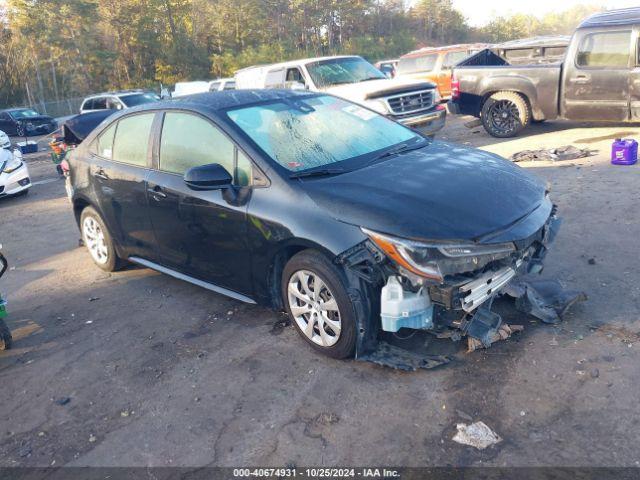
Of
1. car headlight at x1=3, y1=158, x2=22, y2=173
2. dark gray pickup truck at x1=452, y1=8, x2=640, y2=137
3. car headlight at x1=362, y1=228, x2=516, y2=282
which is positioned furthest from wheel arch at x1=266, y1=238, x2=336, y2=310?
car headlight at x1=3, y1=158, x2=22, y2=173

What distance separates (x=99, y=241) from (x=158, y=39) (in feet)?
146

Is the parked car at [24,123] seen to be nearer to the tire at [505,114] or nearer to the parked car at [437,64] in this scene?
the parked car at [437,64]

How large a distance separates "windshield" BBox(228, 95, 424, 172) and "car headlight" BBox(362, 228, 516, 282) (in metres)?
1.06

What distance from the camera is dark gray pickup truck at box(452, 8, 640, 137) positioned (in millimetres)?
9508

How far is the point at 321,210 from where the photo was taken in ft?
12.0

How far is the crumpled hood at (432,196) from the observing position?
3.44m

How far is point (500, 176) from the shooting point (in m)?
4.07

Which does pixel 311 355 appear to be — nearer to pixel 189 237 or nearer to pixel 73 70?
pixel 189 237

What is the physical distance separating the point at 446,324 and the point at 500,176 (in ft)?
3.93

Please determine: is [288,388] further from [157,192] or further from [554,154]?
[554,154]

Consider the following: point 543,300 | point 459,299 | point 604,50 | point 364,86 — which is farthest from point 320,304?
point 604,50

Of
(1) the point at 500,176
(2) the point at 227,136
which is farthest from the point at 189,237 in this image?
(1) the point at 500,176

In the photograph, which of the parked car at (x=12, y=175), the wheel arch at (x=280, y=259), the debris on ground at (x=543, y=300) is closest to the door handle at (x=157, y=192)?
the wheel arch at (x=280, y=259)

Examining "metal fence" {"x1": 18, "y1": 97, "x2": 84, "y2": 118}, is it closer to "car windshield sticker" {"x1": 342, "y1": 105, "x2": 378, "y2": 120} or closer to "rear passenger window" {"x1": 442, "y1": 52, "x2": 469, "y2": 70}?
"rear passenger window" {"x1": 442, "y1": 52, "x2": 469, "y2": 70}
